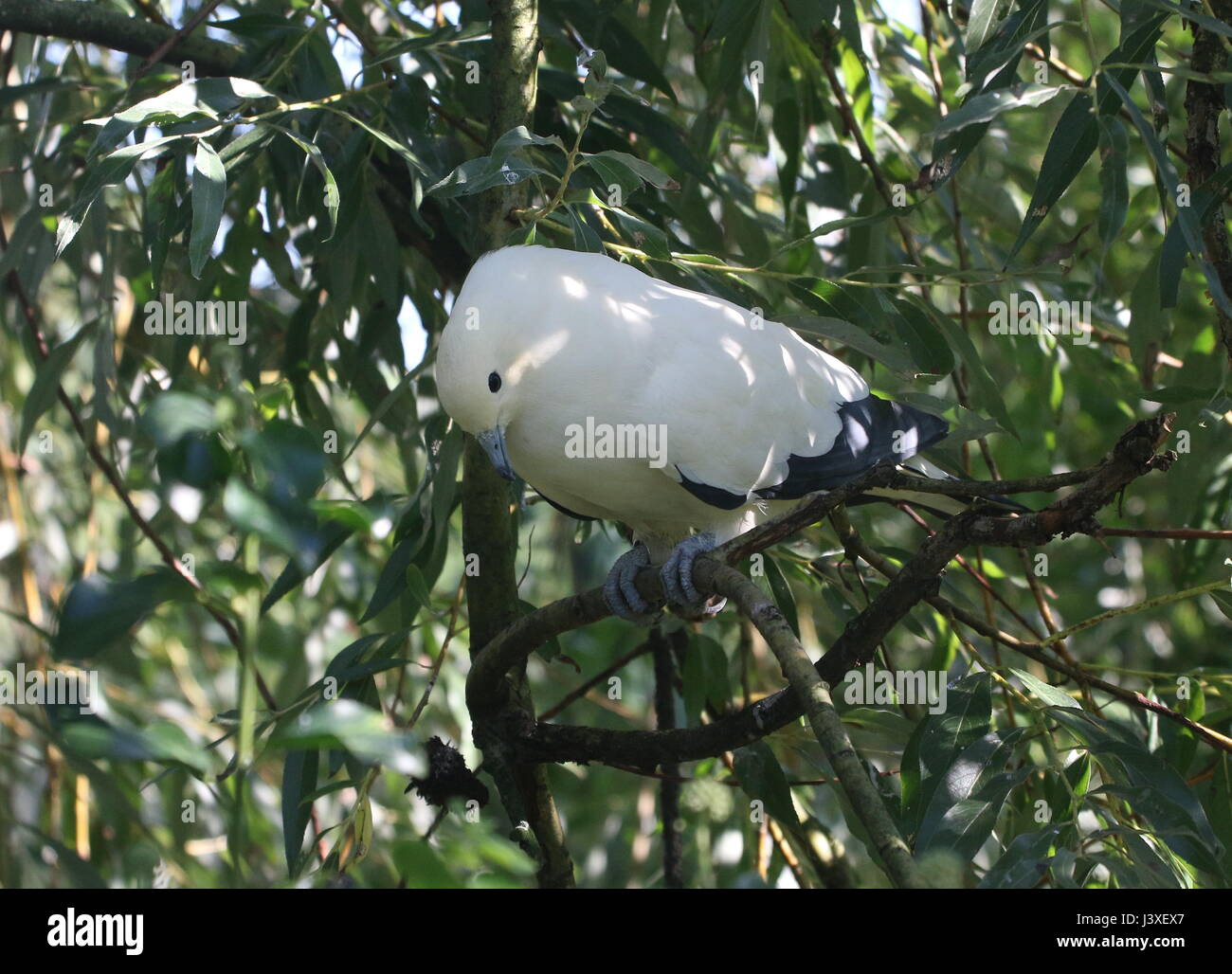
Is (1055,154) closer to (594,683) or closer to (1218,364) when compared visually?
(1218,364)

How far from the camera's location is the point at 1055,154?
74.3 inches

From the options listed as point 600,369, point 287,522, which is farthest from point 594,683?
point 287,522

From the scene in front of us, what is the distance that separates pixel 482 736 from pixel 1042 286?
5.66ft

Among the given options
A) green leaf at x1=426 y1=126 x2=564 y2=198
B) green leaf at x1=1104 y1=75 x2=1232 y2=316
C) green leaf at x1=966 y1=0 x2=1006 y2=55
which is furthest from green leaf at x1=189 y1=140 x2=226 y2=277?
green leaf at x1=1104 y1=75 x2=1232 y2=316

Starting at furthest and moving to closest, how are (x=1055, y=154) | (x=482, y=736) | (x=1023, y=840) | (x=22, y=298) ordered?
(x=22, y=298) < (x=482, y=736) < (x=1055, y=154) < (x=1023, y=840)

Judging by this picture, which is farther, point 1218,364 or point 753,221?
point 753,221

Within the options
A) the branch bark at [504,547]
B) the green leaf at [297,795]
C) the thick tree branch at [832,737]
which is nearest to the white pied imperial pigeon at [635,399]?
the branch bark at [504,547]

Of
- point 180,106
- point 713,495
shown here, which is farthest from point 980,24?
point 180,106

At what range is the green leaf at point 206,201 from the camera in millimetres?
1701

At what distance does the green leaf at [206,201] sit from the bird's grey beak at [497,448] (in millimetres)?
502

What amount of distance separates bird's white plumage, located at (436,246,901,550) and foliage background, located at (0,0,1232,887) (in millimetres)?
90

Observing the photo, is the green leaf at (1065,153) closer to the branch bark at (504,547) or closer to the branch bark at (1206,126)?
the branch bark at (1206,126)

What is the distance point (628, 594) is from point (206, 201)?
0.97 m

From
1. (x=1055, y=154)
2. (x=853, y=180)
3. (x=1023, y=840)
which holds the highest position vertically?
(x=853, y=180)
